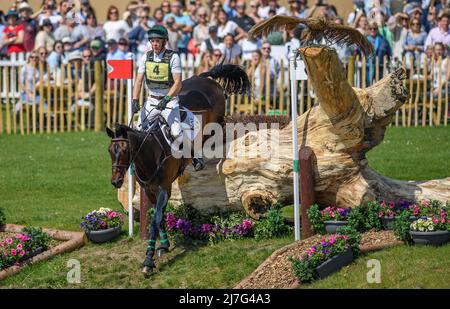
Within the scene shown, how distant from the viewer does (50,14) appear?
1111 inches

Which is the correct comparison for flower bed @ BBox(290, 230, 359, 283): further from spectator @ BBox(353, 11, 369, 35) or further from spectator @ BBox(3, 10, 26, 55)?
spectator @ BBox(3, 10, 26, 55)

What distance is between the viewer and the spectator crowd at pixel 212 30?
2352 centimetres

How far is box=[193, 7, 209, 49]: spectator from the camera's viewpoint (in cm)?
2586

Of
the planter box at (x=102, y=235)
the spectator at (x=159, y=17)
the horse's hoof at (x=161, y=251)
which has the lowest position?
the horse's hoof at (x=161, y=251)

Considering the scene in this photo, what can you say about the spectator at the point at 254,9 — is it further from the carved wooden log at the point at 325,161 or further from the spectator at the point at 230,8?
the carved wooden log at the point at 325,161

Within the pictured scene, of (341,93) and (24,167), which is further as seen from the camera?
(24,167)

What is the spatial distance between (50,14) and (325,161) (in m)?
17.3

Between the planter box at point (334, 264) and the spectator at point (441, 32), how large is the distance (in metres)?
13.1

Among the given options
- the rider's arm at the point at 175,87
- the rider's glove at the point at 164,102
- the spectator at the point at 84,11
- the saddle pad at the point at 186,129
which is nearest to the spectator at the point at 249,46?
the spectator at the point at 84,11

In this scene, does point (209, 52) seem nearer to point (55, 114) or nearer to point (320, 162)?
point (55, 114)

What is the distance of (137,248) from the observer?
1296cm
